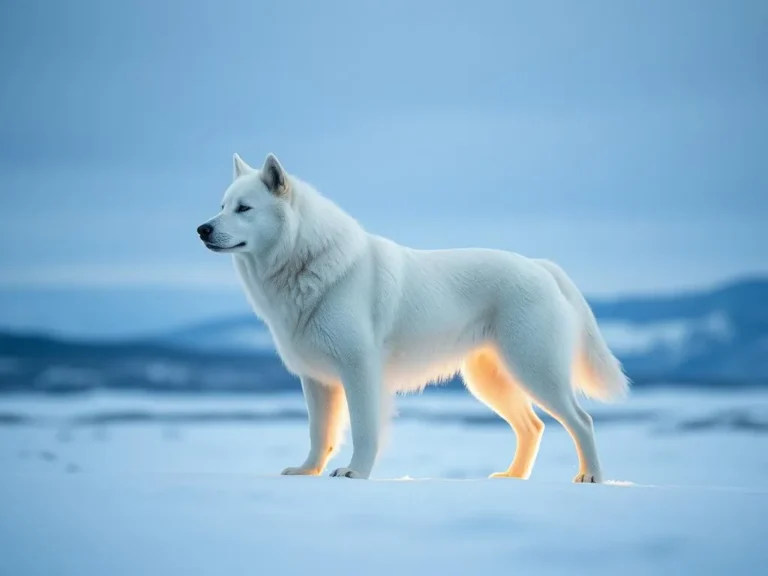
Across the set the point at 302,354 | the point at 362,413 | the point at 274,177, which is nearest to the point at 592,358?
the point at 362,413

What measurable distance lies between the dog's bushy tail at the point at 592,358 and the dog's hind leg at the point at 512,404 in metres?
0.49

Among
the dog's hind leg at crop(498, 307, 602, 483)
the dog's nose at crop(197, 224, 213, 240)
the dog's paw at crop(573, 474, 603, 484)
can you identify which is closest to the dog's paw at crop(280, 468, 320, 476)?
the dog's hind leg at crop(498, 307, 602, 483)

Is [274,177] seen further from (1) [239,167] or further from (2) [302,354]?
(2) [302,354]

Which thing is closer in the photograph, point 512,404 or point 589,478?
point 589,478

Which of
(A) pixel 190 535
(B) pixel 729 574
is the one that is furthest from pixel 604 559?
(A) pixel 190 535

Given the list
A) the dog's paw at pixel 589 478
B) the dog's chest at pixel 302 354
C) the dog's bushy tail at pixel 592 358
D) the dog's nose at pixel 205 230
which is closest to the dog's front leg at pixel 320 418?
the dog's chest at pixel 302 354

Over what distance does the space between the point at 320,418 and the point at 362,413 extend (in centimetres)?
57

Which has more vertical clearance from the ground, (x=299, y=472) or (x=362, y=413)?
(x=362, y=413)

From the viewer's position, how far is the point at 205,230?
609cm

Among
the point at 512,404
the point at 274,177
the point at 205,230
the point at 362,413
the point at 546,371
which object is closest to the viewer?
the point at 205,230

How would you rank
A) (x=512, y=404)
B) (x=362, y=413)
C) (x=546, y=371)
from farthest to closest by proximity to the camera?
(x=512, y=404) → (x=546, y=371) → (x=362, y=413)

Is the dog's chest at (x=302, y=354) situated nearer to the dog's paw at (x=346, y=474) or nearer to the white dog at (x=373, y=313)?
the white dog at (x=373, y=313)

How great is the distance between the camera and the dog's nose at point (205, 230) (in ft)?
20.0

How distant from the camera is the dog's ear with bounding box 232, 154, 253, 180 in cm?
675
